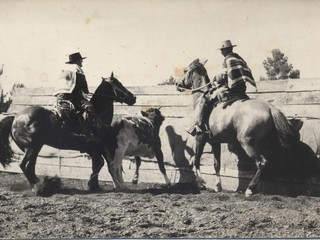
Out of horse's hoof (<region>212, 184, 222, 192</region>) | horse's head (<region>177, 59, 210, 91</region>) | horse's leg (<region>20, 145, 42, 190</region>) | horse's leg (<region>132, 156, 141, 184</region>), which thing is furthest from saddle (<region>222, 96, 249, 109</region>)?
horse's leg (<region>20, 145, 42, 190</region>)

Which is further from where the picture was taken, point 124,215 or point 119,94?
point 119,94

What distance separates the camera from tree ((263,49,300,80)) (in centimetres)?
671

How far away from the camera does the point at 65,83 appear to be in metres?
6.73

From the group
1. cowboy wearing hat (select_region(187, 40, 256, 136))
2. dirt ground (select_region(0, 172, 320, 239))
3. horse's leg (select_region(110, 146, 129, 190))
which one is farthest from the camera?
horse's leg (select_region(110, 146, 129, 190))

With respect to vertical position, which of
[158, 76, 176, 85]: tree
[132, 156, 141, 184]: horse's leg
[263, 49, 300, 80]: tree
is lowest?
[132, 156, 141, 184]: horse's leg

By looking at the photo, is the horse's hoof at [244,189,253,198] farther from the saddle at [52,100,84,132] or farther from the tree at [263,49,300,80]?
the saddle at [52,100,84,132]

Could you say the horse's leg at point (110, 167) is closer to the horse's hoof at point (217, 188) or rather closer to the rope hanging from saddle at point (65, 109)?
the rope hanging from saddle at point (65, 109)

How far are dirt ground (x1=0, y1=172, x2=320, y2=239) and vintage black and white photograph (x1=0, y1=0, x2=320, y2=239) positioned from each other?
27 mm

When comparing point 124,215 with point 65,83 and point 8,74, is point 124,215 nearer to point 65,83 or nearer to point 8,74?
point 65,83

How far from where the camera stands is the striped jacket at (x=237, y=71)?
658 centimetres

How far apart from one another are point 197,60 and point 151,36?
30.1 inches

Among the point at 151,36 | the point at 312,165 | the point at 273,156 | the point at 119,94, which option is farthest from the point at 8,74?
the point at 312,165

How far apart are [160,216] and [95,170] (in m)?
1.43

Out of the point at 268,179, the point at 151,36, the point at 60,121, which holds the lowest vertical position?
the point at 268,179
